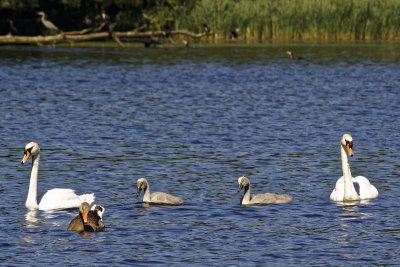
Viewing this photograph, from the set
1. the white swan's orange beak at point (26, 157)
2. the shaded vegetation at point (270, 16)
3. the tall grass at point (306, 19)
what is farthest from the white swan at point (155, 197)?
the tall grass at point (306, 19)

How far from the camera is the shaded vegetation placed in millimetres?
64312

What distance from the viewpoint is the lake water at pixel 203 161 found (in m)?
15.0

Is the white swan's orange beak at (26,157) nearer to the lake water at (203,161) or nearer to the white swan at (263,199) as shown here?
the lake water at (203,161)

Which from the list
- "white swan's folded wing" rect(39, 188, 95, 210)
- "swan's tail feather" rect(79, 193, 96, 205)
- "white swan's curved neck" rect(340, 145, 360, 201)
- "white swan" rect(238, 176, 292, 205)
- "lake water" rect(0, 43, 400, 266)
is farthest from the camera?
"white swan's curved neck" rect(340, 145, 360, 201)

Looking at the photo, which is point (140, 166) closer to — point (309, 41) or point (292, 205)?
point (292, 205)

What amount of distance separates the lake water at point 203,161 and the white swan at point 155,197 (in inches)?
8.5

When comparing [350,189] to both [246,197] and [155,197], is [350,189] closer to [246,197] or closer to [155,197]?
[246,197]

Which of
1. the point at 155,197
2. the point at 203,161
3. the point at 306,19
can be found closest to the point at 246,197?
the point at 155,197

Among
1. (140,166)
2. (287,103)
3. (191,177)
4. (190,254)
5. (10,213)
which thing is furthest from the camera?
(287,103)

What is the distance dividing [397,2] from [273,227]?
50.9 metres

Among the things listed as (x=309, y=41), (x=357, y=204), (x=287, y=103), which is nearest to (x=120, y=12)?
(x=309, y=41)

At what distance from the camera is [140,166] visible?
22.5 meters

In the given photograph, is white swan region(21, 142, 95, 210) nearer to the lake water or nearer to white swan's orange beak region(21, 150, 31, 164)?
the lake water

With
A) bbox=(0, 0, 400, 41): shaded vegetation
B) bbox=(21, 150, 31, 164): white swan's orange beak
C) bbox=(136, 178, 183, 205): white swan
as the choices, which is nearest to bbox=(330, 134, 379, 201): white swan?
bbox=(136, 178, 183, 205): white swan
